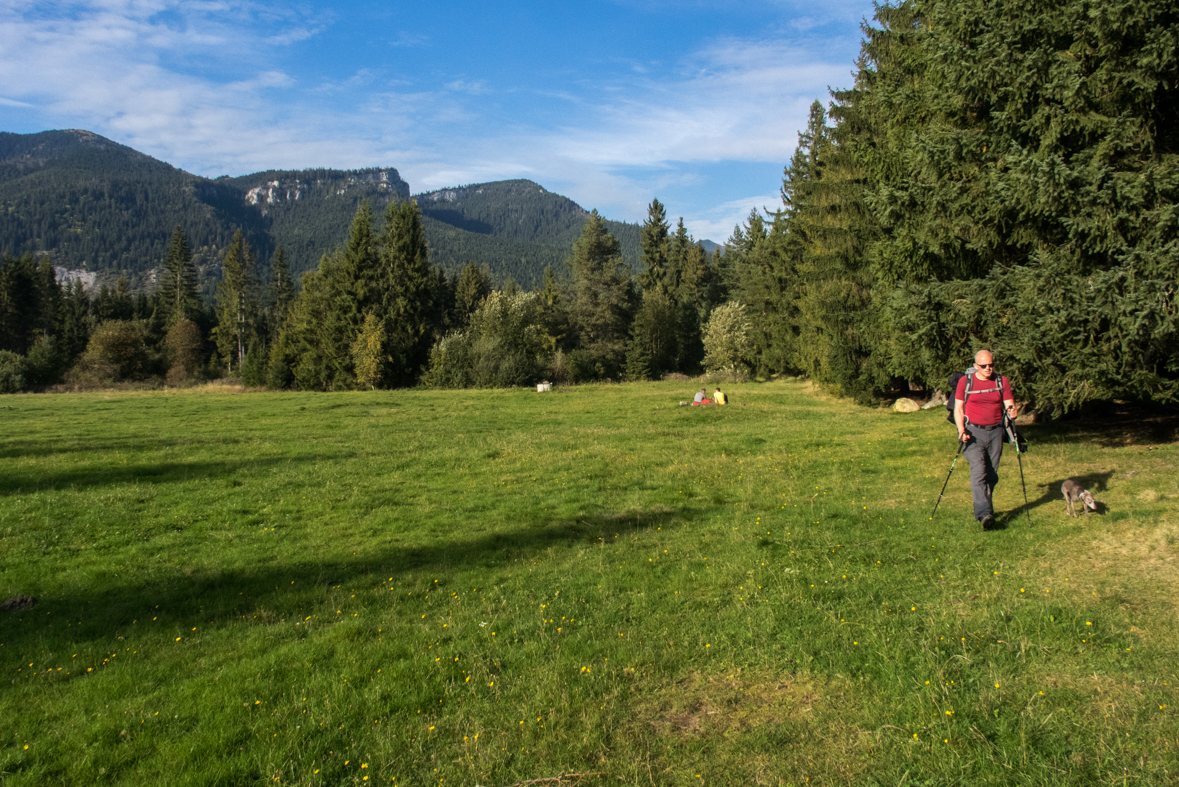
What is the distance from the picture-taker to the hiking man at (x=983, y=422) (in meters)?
8.94

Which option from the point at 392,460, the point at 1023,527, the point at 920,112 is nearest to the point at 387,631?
the point at 1023,527

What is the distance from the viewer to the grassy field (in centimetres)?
434

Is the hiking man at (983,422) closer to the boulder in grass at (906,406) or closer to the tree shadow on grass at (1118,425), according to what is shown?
the tree shadow on grass at (1118,425)

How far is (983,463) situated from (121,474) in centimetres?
1705

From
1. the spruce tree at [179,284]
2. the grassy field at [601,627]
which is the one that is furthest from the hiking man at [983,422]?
the spruce tree at [179,284]

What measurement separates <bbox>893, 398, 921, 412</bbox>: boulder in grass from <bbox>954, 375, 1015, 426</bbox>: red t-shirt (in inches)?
656

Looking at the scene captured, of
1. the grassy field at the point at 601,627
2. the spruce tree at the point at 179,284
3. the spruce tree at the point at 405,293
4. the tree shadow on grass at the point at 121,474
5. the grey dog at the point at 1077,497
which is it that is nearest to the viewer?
the grassy field at the point at 601,627

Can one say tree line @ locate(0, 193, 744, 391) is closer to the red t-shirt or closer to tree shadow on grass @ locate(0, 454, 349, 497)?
tree shadow on grass @ locate(0, 454, 349, 497)

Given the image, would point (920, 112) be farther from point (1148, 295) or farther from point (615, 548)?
point (615, 548)

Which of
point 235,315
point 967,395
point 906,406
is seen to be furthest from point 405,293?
point 967,395

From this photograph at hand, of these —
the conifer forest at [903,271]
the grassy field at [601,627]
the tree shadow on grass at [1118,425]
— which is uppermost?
the conifer forest at [903,271]

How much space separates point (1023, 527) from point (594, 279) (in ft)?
187

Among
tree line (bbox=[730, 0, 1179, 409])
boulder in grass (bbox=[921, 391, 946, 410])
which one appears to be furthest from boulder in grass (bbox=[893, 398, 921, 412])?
tree line (bbox=[730, 0, 1179, 409])

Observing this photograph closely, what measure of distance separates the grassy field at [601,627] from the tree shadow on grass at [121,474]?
15 centimetres
